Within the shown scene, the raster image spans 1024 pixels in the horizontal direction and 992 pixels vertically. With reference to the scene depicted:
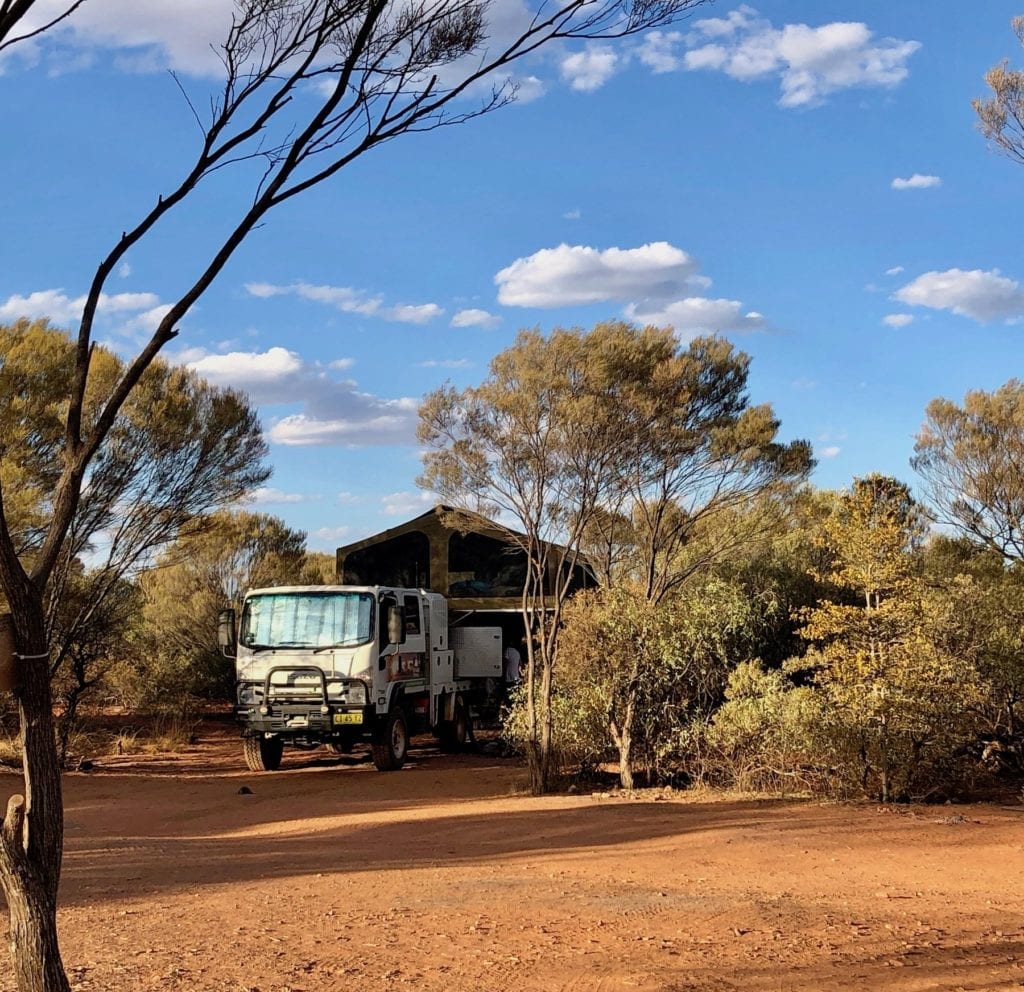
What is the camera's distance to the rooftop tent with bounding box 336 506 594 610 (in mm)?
22859

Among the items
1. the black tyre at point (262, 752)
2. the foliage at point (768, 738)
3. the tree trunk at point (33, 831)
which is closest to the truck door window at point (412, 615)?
the black tyre at point (262, 752)

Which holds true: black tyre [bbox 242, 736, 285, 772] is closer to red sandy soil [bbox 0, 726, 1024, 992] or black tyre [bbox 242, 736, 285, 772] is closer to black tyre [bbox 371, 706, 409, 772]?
black tyre [bbox 371, 706, 409, 772]

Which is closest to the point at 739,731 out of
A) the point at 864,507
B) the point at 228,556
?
the point at 864,507

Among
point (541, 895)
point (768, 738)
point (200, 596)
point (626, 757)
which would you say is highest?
point (200, 596)

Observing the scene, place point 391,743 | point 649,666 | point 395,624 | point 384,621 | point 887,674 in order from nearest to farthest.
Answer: point 887,674
point 649,666
point 395,624
point 384,621
point 391,743

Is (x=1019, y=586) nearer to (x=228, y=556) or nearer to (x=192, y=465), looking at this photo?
(x=192, y=465)

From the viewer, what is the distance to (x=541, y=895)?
6992 mm

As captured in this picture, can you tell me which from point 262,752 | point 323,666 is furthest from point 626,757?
point 262,752

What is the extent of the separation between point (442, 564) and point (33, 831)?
19.5 metres

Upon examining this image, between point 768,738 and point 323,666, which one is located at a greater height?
point 323,666

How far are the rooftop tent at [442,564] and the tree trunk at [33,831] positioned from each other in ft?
59.8

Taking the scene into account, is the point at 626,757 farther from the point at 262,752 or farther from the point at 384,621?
the point at 262,752

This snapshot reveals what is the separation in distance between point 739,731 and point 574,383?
5731mm

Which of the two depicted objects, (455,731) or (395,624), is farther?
(455,731)
